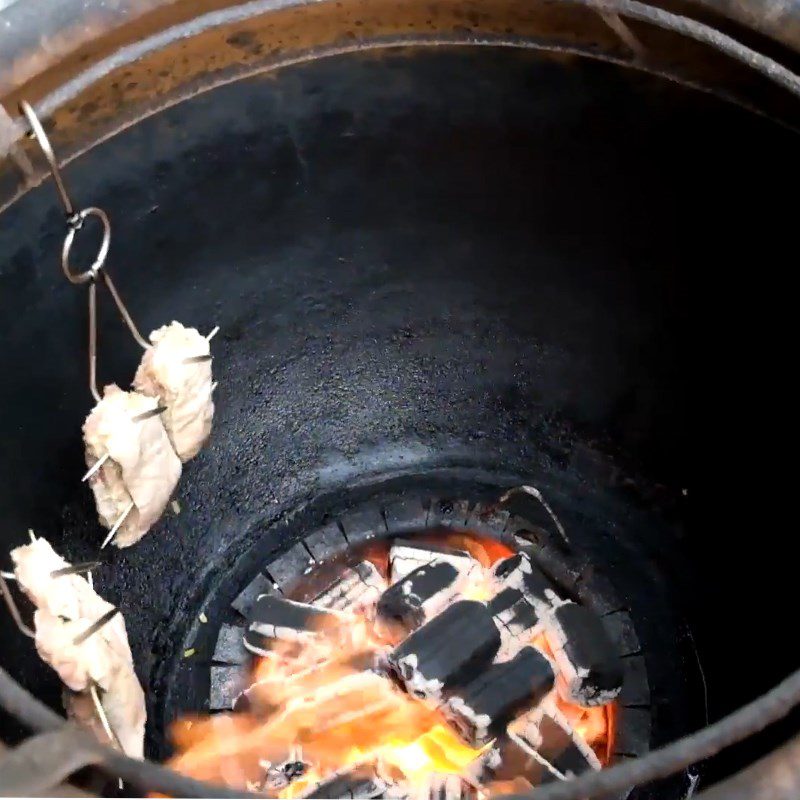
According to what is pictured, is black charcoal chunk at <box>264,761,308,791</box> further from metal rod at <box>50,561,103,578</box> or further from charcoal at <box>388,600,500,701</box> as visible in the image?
metal rod at <box>50,561,103,578</box>

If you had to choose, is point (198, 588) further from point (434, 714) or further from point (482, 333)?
point (482, 333)

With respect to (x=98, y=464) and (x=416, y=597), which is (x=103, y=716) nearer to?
(x=98, y=464)

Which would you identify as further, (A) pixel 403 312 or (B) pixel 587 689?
(A) pixel 403 312

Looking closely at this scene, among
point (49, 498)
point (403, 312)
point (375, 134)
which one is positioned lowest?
point (49, 498)

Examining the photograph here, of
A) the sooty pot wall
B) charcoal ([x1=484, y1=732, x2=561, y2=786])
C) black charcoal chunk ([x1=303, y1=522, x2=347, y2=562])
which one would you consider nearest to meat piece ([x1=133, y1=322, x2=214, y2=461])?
the sooty pot wall

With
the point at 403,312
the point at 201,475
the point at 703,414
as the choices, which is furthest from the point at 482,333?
the point at 201,475
